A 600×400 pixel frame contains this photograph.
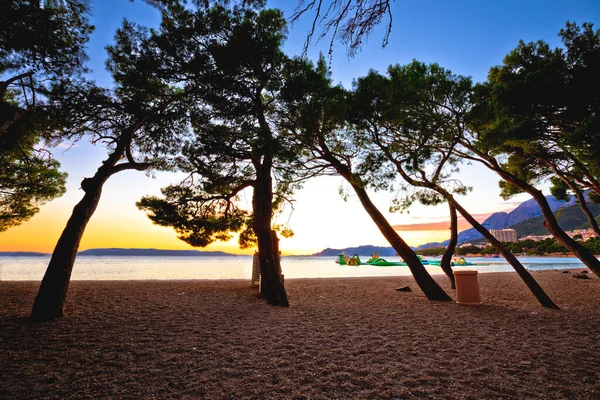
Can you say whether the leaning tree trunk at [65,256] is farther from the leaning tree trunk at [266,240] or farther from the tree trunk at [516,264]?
the tree trunk at [516,264]

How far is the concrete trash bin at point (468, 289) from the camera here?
20.9ft

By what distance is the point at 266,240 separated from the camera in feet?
21.3

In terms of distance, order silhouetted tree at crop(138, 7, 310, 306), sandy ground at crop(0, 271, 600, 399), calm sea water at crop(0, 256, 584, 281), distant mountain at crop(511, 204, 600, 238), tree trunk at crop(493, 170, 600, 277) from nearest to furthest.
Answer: sandy ground at crop(0, 271, 600, 399)
silhouetted tree at crop(138, 7, 310, 306)
tree trunk at crop(493, 170, 600, 277)
calm sea water at crop(0, 256, 584, 281)
distant mountain at crop(511, 204, 600, 238)

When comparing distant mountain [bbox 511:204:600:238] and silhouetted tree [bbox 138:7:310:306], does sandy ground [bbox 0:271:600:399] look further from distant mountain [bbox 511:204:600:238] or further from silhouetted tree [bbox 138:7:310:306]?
distant mountain [bbox 511:204:600:238]

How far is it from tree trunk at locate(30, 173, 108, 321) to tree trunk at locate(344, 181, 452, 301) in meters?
5.51

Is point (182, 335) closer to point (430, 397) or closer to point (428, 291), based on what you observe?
point (430, 397)

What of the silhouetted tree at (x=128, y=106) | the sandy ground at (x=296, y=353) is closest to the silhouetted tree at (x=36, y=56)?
the silhouetted tree at (x=128, y=106)

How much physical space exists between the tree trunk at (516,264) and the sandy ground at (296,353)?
20.3 inches

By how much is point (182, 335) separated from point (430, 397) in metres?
2.91

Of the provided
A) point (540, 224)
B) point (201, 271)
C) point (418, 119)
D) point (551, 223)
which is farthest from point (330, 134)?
point (540, 224)


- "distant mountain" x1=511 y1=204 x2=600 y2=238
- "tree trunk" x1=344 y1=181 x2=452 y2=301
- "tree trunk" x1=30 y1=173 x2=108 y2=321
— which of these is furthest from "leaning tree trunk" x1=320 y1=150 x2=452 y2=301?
"distant mountain" x1=511 y1=204 x2=600 y2=238

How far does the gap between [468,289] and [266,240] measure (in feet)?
15.2

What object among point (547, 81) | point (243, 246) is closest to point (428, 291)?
point (243, 246)

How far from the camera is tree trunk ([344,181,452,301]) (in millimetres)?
7032
